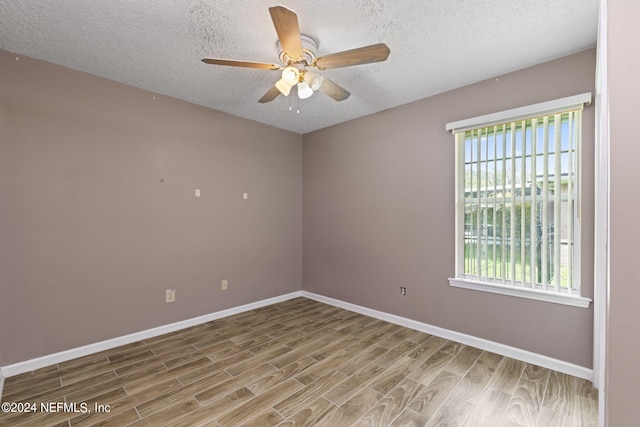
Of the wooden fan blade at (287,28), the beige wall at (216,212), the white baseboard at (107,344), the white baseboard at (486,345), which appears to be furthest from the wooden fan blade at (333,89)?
the white baseboard at (107,344)

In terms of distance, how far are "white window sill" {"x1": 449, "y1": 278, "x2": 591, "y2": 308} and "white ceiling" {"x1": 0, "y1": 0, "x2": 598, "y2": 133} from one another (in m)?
1.94

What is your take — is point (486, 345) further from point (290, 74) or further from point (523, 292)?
point (290, 74)

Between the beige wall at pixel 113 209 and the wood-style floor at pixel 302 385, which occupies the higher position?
the beige wall at pixel 113 209

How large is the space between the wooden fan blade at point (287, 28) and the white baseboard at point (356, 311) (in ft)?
9.55

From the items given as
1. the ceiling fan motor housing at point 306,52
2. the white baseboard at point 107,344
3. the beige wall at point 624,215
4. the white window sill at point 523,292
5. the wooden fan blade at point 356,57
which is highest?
the ceiling fan motor housing at point 306,52

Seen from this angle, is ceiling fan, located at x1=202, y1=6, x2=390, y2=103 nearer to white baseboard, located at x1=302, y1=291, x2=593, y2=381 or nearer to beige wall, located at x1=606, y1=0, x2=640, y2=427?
beige wall, located at x1=606, y1=0, x2=640, y2=427

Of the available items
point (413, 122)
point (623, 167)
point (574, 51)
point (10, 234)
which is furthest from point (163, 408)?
point (574, 51)

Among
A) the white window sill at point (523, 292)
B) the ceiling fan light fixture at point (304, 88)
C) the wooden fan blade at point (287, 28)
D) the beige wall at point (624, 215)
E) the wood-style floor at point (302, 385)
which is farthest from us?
the white window sill at point (523, 292)

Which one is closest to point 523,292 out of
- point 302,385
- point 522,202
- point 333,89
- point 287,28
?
point 522,202

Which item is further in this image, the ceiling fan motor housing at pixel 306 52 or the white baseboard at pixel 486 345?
the white baseboard at pixel 486 345

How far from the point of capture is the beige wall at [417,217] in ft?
7.52

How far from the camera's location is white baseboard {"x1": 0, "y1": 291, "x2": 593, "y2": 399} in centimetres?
226

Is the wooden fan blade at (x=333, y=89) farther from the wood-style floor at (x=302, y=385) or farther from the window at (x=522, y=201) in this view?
the wood-style floor at (x=302, y=385)

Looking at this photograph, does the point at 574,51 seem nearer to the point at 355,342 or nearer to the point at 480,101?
the point at 480,101
